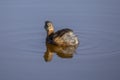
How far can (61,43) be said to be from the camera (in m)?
14.3

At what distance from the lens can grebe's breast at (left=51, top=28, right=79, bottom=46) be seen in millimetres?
14023

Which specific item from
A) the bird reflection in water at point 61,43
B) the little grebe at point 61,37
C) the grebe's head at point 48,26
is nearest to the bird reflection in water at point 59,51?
the bird reflection in water at point 61,43

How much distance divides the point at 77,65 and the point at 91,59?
46 centimetres

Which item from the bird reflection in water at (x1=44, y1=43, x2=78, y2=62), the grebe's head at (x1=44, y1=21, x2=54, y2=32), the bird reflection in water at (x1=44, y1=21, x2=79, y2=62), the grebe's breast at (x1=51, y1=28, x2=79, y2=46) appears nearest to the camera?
the bird reflection in water at (x1=44, y1=43, x2=78, y2=62)

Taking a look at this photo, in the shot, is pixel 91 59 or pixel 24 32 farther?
pixel 24 32

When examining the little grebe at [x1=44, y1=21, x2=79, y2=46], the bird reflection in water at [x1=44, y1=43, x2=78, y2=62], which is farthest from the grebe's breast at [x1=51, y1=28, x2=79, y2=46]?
the bird reflection in water at [x1=44, y1=43, x2=78, y2=62]

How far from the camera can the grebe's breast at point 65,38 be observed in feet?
46.0

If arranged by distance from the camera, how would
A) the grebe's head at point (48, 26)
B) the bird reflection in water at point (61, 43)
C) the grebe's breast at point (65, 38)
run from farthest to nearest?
1. the grebe's head at point (48, 26)
2. the grebe's breast at point (65, 38)
3. the bird reflection in water at point (61, 43)

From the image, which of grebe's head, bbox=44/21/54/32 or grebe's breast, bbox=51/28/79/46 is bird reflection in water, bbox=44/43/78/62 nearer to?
grebe's breast, bbox=51/28/79/46

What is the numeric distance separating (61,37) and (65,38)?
0.10 m

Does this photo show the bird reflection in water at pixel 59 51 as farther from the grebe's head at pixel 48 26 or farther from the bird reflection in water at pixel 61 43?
the grebe's head at pixel 48 26

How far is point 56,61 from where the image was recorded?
515 inches
